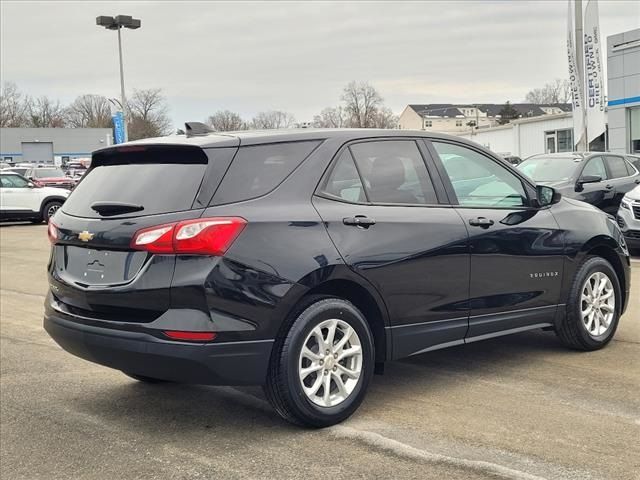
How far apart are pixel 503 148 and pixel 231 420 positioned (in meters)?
48.9

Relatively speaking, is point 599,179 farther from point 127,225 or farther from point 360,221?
point 127,225

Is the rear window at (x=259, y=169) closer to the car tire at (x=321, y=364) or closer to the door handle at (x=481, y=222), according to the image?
the car tire at (x=321, y=364)

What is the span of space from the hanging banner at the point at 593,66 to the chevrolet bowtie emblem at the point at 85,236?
2203 centimetres

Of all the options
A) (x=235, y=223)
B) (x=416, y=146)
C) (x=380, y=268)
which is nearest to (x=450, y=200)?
(x=416, y=146)

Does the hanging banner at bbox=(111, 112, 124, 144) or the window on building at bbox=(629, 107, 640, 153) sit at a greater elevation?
the hanging banner at bbox=(111, 112, 124, 144)

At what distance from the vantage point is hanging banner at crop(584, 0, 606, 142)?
2303cm

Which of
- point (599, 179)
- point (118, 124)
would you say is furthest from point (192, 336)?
point (118, 124)

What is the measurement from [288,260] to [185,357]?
0.74 m

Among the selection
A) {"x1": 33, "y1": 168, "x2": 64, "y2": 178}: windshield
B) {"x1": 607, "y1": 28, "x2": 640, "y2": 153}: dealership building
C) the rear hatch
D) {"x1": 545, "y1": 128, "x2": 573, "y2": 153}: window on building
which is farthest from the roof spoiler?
{"x1": 545, "y1": 128, "x2": 573, "y2": 153}: window on building

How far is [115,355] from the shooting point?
12.6ft

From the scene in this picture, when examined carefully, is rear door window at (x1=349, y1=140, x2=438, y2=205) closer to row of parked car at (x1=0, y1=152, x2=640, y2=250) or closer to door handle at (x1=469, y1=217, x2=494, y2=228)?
door handle at (x1=469, y1=217, x2=494, y2=228)

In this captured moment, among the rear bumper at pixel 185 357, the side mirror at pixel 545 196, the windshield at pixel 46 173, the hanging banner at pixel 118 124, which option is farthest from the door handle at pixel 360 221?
the hanging banner at pixel 118 124

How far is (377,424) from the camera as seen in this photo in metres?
4.16

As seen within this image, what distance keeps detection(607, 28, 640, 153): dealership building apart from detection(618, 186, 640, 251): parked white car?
1702 centimetres
